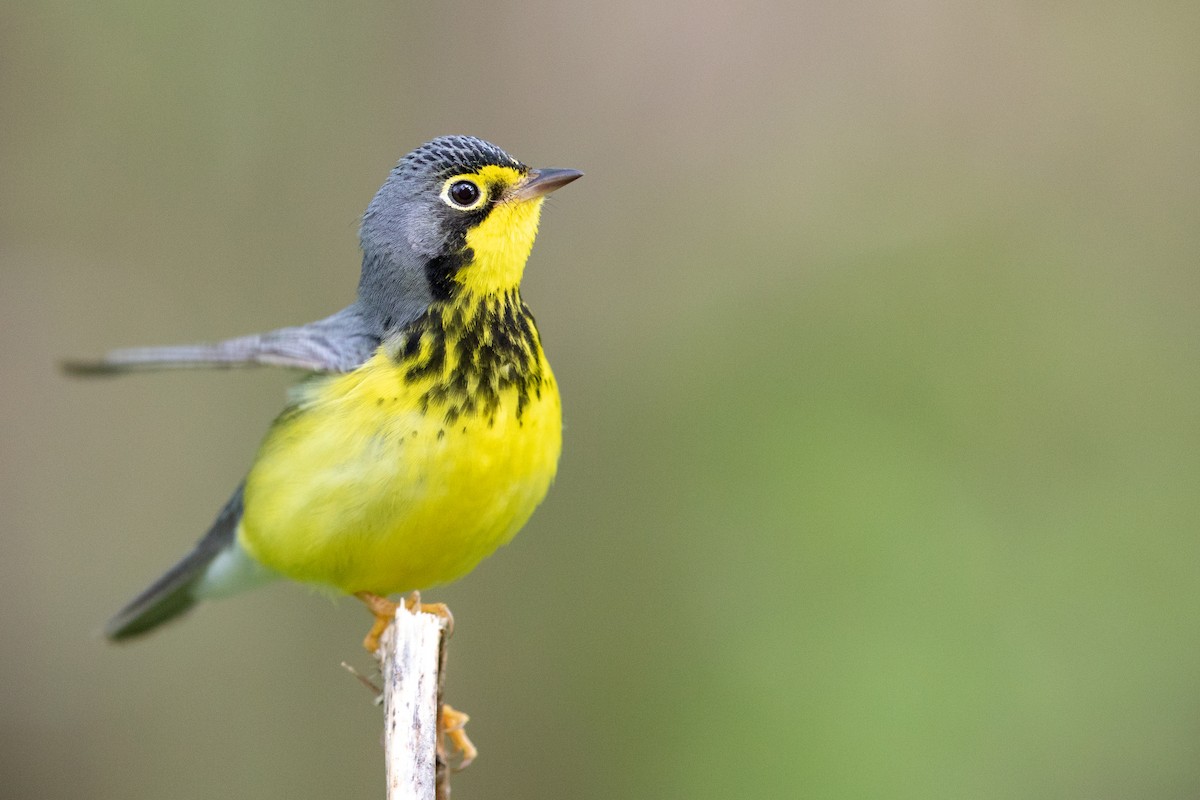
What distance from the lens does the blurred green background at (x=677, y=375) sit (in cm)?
808

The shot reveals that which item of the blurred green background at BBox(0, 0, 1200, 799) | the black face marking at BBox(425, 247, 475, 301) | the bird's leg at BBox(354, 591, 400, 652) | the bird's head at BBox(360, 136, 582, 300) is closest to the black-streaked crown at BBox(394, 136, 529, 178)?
the bird's head at BBox(360, 136, 582, 300)

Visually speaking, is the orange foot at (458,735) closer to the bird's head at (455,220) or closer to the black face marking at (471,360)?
the black face marking at (471,360)

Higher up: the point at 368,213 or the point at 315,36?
the point at 315,36

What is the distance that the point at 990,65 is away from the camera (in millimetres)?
9734

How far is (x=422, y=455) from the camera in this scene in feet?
16.8

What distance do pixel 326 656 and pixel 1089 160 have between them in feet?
20.1

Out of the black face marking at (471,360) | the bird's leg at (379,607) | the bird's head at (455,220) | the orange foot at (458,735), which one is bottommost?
the orange foot at (458,735)

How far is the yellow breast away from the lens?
5152 mm

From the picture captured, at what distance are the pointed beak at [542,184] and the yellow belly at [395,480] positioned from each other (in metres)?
0.69

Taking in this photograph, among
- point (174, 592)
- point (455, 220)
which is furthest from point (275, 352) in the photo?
point (174, 592)

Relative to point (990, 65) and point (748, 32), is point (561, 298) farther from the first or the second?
point (990, 65)

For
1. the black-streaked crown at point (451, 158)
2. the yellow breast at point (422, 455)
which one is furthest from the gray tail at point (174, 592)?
the black-streaked crown at point (451, 158)

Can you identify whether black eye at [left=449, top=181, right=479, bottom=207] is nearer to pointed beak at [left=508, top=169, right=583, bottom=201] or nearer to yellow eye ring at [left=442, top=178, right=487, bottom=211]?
yellow eye ring at [left=442, top=178, right=487, bottom=211]


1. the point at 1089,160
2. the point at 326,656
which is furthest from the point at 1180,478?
the point at 326,656
